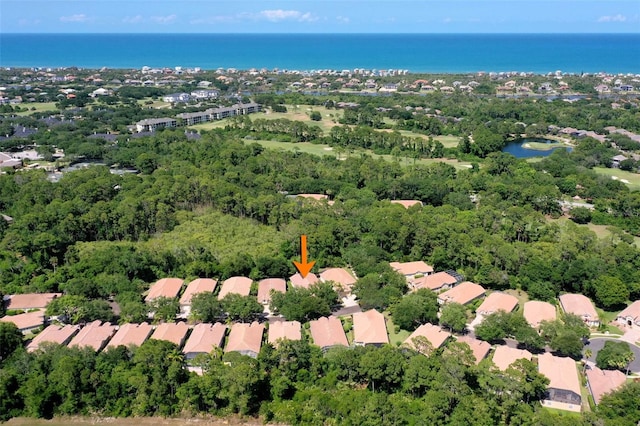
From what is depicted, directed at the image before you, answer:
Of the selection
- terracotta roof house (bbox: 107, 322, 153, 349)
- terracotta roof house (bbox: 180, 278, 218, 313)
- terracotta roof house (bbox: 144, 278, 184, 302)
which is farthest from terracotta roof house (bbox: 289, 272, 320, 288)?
terracotta roof house (bbox: 107, 322, 153, 349)

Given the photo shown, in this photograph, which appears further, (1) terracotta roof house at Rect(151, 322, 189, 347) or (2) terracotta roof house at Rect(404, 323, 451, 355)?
(1) terracotta roof house at Rect(151, 322, 189, 347)

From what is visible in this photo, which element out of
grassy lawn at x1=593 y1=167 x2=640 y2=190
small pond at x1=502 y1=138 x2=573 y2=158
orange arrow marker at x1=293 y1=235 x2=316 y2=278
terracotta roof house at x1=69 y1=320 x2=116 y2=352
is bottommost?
terracotta roof house at x1=69 y1=320 x2=116 y2=352

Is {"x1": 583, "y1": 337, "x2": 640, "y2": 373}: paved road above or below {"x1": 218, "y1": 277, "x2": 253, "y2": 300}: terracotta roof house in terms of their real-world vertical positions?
below

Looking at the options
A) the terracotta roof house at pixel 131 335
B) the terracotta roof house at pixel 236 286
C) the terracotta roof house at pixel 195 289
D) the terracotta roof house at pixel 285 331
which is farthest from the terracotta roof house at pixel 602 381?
the terracotta roof house at pixel 131 335

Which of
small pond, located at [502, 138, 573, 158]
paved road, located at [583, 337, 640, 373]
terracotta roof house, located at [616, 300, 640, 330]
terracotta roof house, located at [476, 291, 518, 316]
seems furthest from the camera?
small pond, located at [502, 138, 573, 158]

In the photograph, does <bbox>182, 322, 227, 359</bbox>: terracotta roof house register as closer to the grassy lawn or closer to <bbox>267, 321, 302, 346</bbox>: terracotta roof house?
<bbox>267, 321, 302, 346</bbox>: terracotta roof house

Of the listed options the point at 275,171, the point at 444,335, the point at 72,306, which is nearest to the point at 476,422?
the point at 444,335

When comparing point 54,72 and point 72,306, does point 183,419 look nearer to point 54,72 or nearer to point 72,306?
point 72,306
